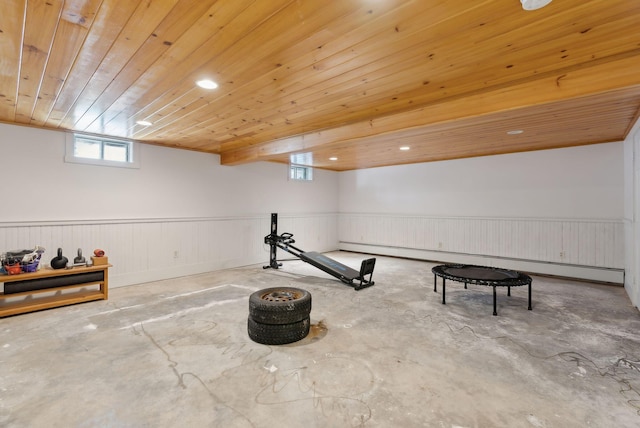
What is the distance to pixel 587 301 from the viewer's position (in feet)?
13.5

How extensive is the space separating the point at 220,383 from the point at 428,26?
2.74m

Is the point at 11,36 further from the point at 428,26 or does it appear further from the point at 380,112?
the point at 380,112

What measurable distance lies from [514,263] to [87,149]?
7737 mm

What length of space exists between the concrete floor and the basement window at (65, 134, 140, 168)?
2146 millimetres

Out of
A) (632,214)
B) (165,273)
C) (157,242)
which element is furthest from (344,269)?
(632,214)

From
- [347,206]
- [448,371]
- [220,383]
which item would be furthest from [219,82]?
[347,206]

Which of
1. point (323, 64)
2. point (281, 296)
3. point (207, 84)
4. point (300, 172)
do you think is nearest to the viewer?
point (323, 64)

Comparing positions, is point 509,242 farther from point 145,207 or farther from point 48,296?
point 48,296

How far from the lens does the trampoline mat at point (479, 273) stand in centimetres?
370

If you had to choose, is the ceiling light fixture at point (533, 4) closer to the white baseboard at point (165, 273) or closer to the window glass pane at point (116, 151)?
the window glass pane at point (116, 151)

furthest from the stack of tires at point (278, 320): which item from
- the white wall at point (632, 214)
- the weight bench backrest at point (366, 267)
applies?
the white wall at point (632, 214)

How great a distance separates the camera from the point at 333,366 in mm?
2420

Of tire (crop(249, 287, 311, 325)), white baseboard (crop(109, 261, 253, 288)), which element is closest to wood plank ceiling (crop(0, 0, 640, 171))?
tire (crop(249, 287, 311, 325))

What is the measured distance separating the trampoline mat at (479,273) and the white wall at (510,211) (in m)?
2.30
